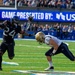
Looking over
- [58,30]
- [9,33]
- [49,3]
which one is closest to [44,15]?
[49,3]

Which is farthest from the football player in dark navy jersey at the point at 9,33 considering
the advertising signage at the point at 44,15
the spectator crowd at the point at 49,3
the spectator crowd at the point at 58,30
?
the spectator crowd at the point at 49,3

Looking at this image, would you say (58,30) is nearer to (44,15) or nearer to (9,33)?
(44,15)

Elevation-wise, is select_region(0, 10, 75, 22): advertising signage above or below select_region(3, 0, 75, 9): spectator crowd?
below

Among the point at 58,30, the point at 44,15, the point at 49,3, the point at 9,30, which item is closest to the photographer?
the point at 9,30

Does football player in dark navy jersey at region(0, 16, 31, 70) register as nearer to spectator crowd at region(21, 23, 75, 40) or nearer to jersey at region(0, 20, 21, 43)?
jersey at region(0, 20, 21, 43)

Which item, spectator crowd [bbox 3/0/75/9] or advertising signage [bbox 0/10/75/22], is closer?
advertising signage [bbox 0/10/75/22]

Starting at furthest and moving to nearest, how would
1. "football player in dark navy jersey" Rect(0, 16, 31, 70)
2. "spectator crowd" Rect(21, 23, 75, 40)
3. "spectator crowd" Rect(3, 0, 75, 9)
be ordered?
"spectator crowd" Rect(3, 0, 75, 9) → "spectator crowd" Rect(21, 23, 75, 40) → "football player in dark navy jersey" Rect(0, 16, 31, 70)

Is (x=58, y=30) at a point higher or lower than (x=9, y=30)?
lower

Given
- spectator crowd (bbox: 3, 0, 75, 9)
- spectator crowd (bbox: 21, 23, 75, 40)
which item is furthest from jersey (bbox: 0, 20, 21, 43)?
spectator crowd (bbox: 3, 0, 75, 9)

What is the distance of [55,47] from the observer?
12477 mm

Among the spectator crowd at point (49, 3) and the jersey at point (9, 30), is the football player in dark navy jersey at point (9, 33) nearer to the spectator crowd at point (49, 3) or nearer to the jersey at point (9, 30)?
the jersey at point (9, 30)

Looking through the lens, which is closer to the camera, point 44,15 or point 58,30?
point 58,30

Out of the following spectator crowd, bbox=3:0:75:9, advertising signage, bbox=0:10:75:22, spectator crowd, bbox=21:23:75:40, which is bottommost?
spectator crowd, bbox=21:23:75:40

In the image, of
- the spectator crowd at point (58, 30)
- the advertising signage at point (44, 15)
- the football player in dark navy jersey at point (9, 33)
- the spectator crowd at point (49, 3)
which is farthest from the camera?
the spectator crowd at point (49, 3)
